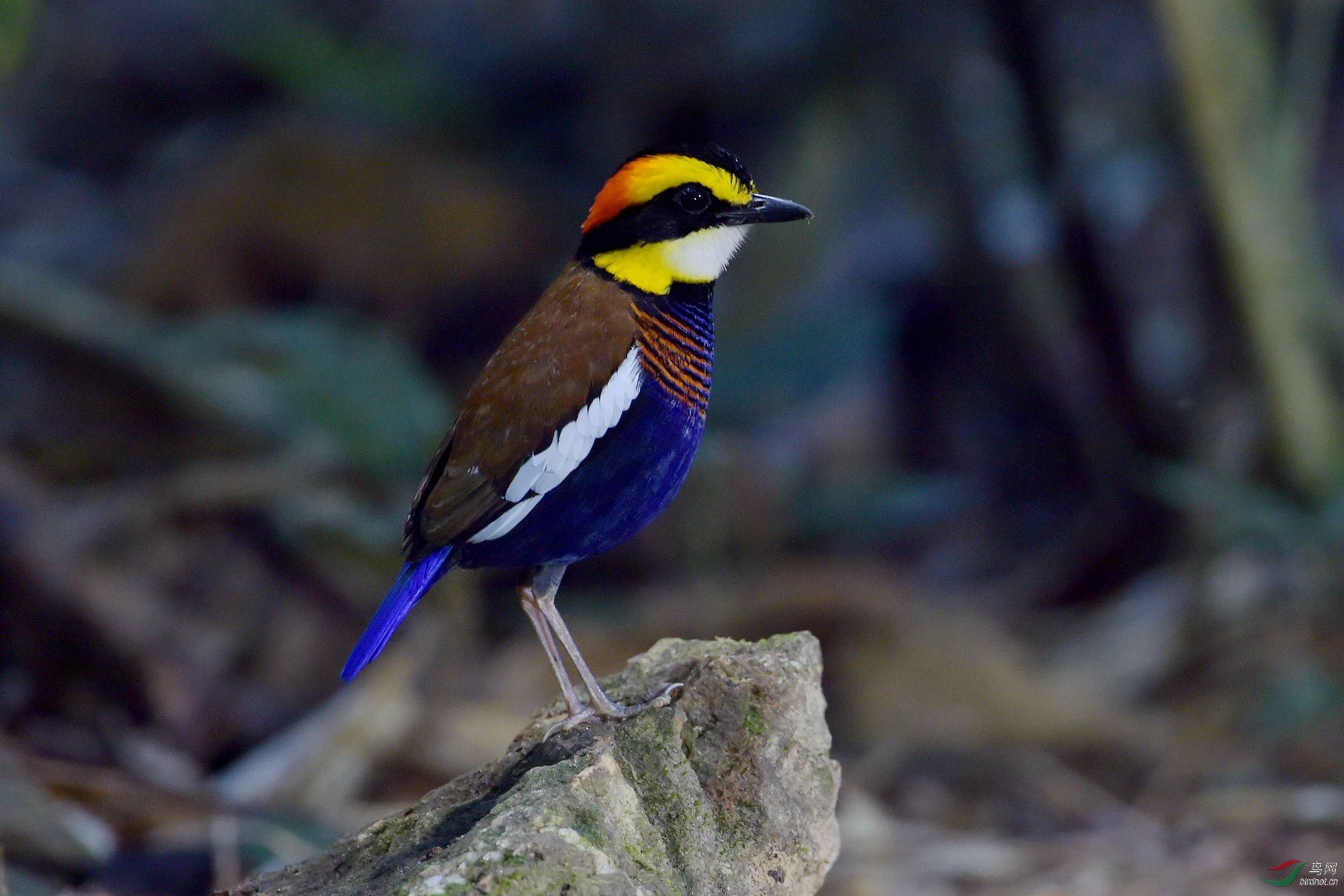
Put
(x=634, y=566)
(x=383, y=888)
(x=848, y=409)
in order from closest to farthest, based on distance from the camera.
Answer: (x=383, y=888), (x=634, y=566), (x=848, y=409)

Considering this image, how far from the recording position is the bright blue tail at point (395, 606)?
285 cm

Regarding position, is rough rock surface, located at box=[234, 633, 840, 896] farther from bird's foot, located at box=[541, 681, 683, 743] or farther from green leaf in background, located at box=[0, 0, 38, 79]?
green leaf in background, located at box=[0, 0, 38, 79]

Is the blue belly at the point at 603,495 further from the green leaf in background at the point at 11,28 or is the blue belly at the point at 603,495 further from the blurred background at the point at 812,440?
the green leaf in background at the point at 11,28

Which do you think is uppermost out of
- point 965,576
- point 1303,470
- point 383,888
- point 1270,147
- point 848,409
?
point 848,409

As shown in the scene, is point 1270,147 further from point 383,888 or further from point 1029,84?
point 383,888

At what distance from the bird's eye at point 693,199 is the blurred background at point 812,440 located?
6.95 ft

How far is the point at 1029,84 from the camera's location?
287 inches

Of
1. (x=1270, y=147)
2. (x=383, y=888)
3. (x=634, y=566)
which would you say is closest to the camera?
(x=383, y=888)

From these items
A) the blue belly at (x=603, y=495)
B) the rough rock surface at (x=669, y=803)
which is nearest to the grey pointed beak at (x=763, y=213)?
the blue belly at (x=603, y=495)

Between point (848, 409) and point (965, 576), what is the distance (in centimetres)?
139

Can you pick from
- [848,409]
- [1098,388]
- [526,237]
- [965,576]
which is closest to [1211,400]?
[1098,388]
